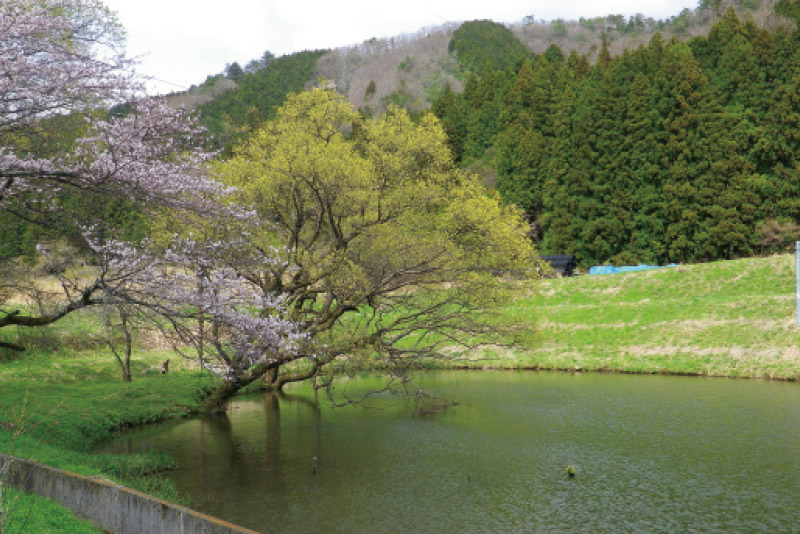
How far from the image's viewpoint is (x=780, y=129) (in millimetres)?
39719

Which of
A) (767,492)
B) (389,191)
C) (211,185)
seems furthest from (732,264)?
(211,185)

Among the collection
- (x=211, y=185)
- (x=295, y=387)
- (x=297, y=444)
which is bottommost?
(x=295, y=387)

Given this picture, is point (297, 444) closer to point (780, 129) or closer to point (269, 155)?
point (269, 155)

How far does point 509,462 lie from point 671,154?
34776 mm

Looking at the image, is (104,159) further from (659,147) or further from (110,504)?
(659,147)

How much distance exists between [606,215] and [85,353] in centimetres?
3385

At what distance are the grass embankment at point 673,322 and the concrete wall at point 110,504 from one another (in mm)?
14878

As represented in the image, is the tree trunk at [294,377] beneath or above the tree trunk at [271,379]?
above

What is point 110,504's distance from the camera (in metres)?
8.81

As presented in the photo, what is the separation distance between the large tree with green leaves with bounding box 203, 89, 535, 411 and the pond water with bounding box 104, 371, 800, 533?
93.4 inches

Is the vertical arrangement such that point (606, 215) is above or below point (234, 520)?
above

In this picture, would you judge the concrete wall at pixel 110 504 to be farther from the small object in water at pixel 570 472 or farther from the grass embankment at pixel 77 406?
the small object in water at pixel 570 472

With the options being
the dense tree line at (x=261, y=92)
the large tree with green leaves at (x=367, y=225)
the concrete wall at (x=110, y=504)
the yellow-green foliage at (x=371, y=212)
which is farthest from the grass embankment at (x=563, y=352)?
the dense tree line at (x=261, y=92)

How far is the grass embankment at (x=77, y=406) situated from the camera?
11.3 meters
